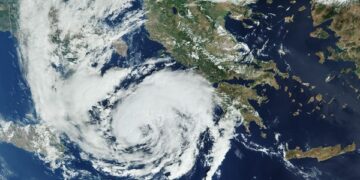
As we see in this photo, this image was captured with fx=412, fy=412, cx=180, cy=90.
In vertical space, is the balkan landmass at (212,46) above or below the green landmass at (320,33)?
above

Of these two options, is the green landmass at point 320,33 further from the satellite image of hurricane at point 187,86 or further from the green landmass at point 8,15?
the green landmass at point 8,15

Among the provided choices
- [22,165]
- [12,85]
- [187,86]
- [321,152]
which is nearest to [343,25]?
[321,152]

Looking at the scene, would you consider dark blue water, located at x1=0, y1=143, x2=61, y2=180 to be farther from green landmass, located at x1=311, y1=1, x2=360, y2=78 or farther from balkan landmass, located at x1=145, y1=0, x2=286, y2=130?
green landmass, located at x1=311, y1=1, x2=360, y2=78

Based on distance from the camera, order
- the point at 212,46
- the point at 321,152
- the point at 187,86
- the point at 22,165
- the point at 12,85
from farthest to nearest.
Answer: the point at 22,165, the point at 12,85, the point at 187,86, the point at 212,46, the point at 321,152

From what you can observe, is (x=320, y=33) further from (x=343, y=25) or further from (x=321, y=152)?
(x=321, y=152)

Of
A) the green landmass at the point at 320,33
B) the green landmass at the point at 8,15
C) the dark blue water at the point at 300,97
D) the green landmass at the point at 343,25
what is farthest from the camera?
the green landmass at the point at 8,15

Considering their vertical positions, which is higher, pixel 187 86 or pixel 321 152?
pixel 187 86

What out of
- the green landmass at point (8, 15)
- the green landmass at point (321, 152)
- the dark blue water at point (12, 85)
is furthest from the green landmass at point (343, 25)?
the dark blue water at point (12, 85)
